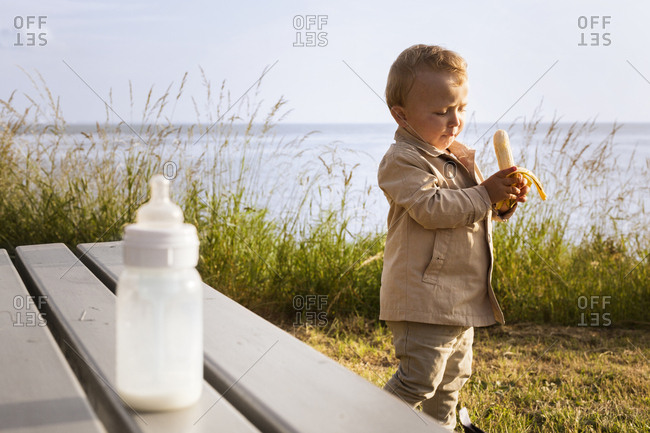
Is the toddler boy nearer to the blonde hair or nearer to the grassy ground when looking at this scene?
the blonde hair

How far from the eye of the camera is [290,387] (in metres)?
0.95

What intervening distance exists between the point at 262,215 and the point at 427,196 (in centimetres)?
228

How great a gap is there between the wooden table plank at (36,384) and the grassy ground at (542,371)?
181cm

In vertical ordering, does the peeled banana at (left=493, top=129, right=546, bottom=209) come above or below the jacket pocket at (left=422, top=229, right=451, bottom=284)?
above

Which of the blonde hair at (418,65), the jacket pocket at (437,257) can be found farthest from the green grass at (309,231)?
the blonde hair at (418,65)

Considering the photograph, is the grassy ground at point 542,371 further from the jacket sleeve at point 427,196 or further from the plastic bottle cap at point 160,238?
the plastic bottle cap at point 160,238

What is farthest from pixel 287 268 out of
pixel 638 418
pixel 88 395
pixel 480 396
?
pixel 88 395

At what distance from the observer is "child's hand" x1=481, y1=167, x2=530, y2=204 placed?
1960 millimetres

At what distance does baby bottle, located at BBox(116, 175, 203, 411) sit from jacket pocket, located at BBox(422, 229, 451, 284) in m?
1.23

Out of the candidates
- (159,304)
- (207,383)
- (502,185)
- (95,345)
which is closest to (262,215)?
(502,185)

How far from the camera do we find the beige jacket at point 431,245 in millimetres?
1947

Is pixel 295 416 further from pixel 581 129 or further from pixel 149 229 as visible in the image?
pixel 581 129

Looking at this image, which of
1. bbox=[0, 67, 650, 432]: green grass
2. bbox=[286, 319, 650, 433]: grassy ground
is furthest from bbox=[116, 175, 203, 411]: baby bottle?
bbox=[0, 67, 650, 432]: green grass

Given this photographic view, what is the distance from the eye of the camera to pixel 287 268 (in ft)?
13.1
